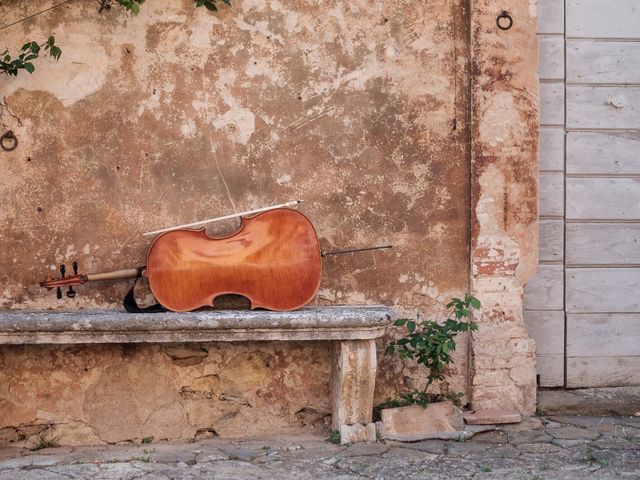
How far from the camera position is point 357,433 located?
4.66m

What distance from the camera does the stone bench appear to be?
4426 millimetres

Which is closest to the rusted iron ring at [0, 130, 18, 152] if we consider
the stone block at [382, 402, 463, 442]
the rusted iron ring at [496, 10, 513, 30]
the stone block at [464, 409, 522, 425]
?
the stone block at [382, 402, 463, 442]

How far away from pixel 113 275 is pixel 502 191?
199cm

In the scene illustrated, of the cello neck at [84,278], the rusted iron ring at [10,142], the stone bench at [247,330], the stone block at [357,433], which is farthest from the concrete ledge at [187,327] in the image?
the rusted iron ring at [10,142]

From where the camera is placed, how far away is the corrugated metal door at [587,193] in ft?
17.1

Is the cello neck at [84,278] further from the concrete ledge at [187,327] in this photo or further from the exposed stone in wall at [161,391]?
the exposed stone in wall at [161,391]

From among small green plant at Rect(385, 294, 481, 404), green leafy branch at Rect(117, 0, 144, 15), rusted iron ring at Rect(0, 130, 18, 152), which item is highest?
green leafy branch at Rect(117, 0, 144, 15)

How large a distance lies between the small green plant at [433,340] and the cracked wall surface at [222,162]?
134 mm

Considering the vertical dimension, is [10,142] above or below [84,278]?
above

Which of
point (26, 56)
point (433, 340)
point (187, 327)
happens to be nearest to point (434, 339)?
point (433, 340)

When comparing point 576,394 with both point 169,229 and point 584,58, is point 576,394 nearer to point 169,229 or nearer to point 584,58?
point 584,58

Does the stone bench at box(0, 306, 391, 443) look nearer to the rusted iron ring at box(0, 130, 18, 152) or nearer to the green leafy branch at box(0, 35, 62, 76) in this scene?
the rusted iron ring at box(0, 130, 18, 152)

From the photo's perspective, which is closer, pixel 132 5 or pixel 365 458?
pixel 365 458

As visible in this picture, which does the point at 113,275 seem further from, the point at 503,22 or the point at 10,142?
the point at 503,22
